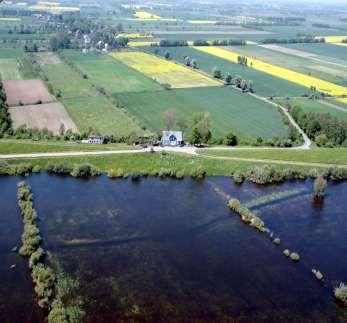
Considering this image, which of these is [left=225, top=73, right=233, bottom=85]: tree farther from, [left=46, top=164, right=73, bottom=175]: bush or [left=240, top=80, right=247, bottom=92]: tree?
[left=46, top=164, right=73, bottom=175]: bush

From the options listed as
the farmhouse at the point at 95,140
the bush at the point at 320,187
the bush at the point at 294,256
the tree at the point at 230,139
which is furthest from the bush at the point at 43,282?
the tree at the point at 230,139

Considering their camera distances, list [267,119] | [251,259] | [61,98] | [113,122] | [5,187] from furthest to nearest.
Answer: [61,98], [267,119], [113,122], [5,187], [251,259]

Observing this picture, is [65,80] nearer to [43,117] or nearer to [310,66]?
[43,117]

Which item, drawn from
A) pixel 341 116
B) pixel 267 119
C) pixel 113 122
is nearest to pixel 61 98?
pixel 113 122

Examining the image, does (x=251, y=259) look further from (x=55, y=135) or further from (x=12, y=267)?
(x=55, y=135)

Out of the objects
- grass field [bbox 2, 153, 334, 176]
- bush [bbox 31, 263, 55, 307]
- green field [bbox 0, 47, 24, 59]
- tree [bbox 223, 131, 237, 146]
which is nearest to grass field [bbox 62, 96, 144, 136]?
grass field [bbox 2, 153, 334, 176]

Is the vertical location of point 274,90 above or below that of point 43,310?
above

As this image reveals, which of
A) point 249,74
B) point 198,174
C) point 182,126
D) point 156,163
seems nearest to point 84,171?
point 156,163
